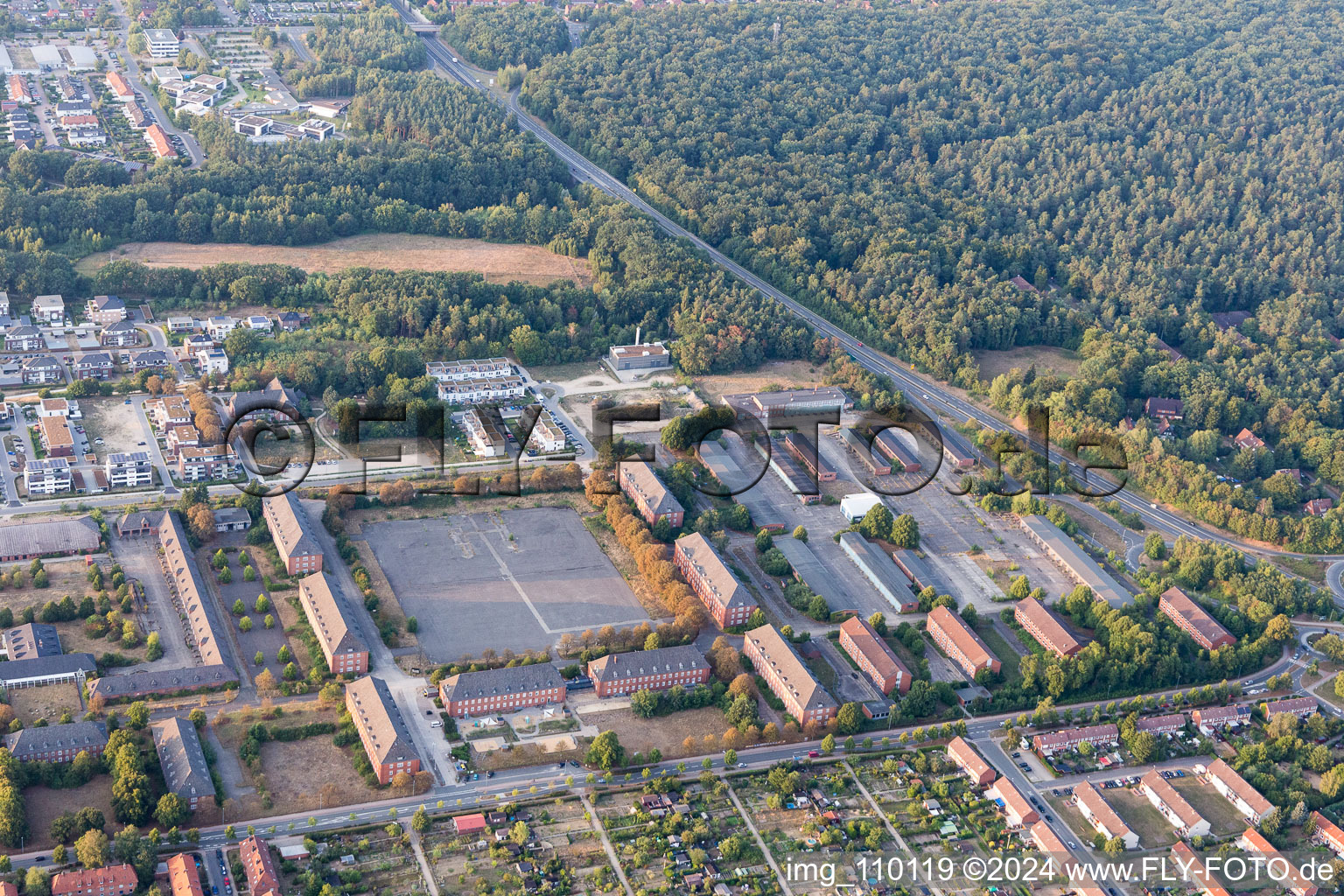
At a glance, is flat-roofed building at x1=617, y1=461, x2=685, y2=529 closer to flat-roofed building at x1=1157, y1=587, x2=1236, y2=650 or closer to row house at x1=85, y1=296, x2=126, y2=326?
flat-roofed building at x1=1157, y1=587, x2=1236, y2=650

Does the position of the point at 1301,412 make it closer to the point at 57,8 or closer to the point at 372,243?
the point at 372,243

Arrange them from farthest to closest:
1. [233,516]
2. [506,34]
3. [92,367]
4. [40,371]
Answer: [506,34], [92,367], [40,371], [233,516]

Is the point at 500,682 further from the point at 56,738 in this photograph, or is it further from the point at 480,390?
the point at 480,390

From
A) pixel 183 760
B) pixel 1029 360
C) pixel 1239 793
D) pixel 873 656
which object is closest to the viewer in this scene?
pixel 183 760

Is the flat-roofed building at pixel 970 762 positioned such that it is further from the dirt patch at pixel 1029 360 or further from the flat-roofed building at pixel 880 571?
the dirt patch at pixel 1029 360

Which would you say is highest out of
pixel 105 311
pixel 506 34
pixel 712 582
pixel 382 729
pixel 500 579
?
pixel 506 34

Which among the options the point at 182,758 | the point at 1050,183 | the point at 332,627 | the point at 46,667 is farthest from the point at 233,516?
the point at 1050,183
